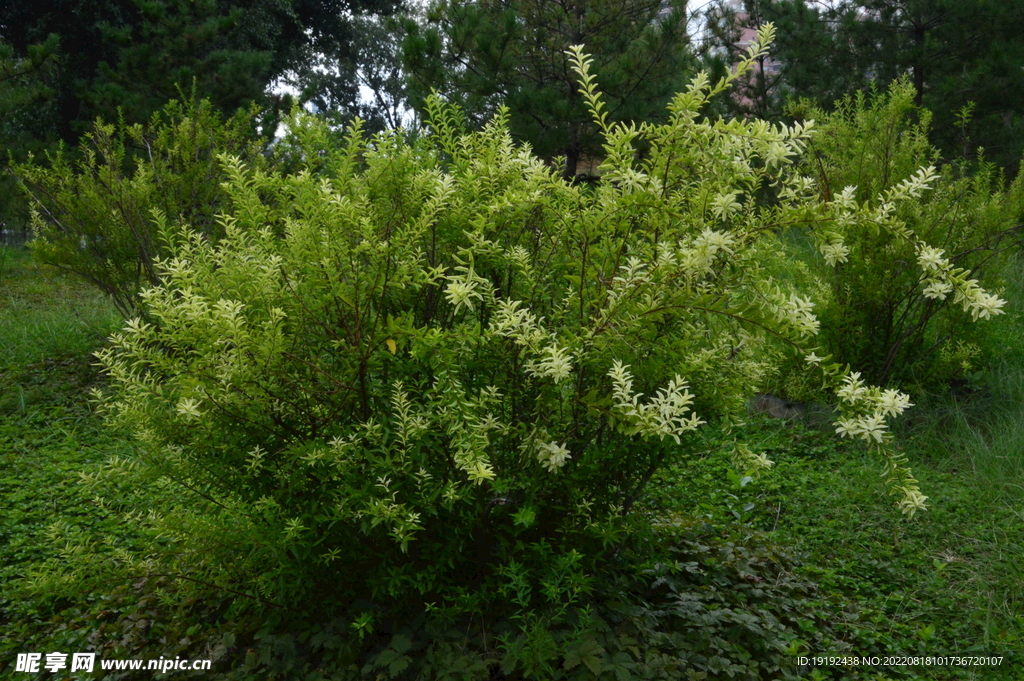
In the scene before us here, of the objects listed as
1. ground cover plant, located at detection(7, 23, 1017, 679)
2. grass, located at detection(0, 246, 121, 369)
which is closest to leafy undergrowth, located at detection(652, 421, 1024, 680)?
ground cover plant, located at detection(7, 23, 1017, 679)

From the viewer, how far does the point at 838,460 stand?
509cm

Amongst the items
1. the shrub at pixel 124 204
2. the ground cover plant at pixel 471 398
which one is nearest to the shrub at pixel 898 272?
the ground cover plant at pixel 471 398

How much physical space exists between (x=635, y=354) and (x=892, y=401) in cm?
78

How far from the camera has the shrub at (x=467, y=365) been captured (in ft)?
8.17

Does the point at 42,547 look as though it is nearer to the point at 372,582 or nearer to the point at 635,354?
the point at 372,582

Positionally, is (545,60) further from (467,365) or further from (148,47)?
(467,365)

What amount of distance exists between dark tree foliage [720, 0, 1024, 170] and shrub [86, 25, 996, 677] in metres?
8.99

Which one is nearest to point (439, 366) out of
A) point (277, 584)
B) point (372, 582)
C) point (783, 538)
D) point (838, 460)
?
point (372, 582)

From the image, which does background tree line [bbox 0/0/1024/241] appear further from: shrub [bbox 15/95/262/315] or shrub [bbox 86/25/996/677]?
shrub [bbox 86/25/996/677]

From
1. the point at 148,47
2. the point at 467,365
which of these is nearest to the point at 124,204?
the point at 467,365

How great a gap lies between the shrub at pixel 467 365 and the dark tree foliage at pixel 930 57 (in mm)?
8995

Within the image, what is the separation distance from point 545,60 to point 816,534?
646 centimetres

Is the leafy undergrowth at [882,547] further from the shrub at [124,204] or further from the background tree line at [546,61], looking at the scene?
the shrub at [124,204]

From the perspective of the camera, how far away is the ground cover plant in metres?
2.50
